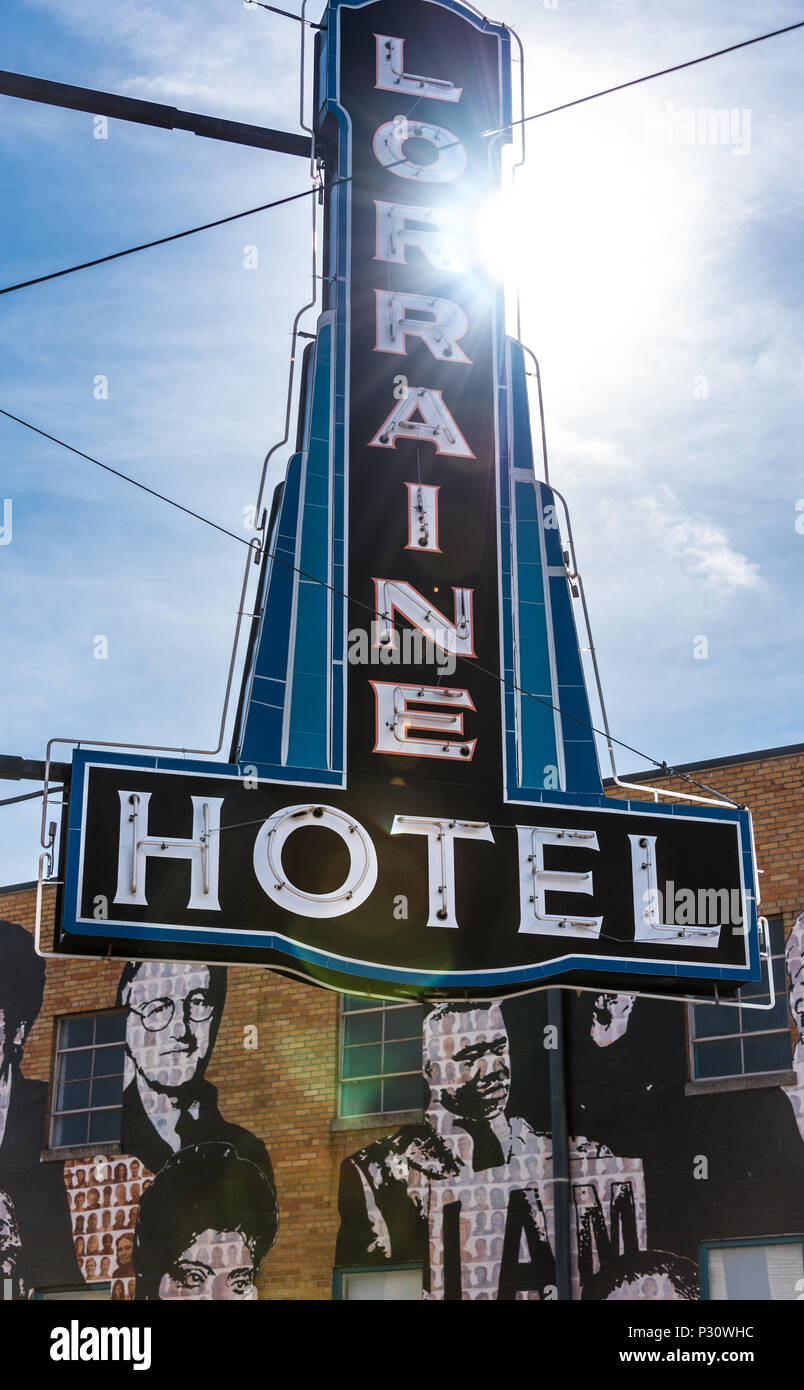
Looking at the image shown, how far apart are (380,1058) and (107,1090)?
4.05m

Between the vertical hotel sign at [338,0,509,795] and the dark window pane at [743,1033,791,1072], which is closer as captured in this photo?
the vertical hotel sign at [338,0,509,795]

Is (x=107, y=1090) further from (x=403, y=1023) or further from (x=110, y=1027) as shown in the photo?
(x=403, y=1023)

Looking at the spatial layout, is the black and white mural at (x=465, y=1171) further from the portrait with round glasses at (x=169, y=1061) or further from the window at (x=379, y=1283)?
the window at (x=379, y=1283)

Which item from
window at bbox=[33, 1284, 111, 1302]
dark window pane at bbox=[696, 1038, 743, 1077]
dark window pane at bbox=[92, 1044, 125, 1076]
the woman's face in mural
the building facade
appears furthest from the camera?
dark window pane at bbox=[92, 1044, 125, 1076]

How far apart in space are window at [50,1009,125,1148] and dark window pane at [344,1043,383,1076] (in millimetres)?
3332

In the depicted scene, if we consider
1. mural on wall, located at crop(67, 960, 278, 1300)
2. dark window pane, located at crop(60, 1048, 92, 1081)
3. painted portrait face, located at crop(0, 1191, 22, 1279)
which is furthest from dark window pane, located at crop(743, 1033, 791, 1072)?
painted portrait face, located at crop(0, 1191, 22, 1279)

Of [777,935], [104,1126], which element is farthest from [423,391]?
[104,1126]

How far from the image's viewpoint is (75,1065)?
22125mm

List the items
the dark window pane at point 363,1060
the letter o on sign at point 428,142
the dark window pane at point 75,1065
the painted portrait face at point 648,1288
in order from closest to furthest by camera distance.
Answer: the letter o on sign at point 428,142
the painted portrait face at point 648,1288
the dark window pane at point 363,1060
the dark window pane at point 75,1065

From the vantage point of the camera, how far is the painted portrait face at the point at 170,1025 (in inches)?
827

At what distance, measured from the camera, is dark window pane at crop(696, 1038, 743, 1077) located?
57.4 ft

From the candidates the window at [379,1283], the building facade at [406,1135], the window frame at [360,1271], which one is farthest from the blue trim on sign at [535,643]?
the window at [379,1283]

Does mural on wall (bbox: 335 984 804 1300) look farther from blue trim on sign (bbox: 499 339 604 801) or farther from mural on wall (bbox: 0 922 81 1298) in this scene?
blue trim on sign (bbox: 499 339 604 801)

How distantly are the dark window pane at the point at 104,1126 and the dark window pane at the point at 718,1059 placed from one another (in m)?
7.63
